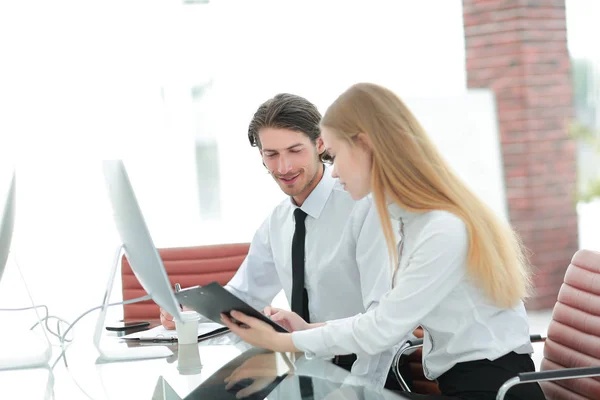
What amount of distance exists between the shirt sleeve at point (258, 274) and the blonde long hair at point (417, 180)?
879 millimetres

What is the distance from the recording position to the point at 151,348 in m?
1.98

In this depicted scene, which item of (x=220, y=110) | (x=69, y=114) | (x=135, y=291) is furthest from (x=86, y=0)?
(x=135, y=291)

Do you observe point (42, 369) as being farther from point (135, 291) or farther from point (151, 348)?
point (135, 291)

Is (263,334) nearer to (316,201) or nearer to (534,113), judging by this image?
(316,201)

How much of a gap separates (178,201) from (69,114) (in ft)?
2.79

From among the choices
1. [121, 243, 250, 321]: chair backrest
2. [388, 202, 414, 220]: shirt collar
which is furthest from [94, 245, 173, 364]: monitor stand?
[121, 243, 250, 321]: chair backrest

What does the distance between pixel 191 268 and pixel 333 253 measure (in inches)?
33.4

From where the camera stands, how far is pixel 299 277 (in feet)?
7.65

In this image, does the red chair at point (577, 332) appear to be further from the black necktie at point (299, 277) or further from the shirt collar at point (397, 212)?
the black necktie at point (299, 277)

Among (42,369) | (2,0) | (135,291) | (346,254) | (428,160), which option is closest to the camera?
(428,160)

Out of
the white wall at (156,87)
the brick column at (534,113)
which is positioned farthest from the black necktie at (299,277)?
the brick column at (534,113)

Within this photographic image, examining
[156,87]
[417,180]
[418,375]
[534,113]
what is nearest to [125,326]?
[418,375]

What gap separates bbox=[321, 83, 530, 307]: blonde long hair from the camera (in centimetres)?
167

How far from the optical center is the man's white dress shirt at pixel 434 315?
1.66 meters
